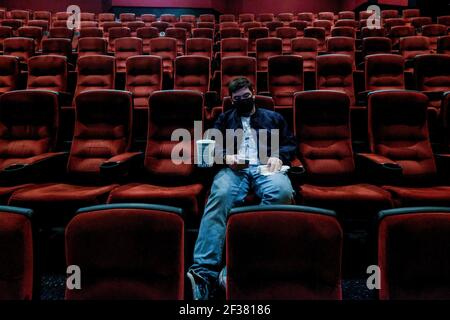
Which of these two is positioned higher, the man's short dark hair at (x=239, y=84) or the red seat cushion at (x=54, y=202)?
the man's short dark hair at (x=239, y=84)

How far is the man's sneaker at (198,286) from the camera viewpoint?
0.85 metres

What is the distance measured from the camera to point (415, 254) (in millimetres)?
603

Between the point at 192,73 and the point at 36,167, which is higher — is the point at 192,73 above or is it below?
above

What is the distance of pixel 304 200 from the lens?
111cm

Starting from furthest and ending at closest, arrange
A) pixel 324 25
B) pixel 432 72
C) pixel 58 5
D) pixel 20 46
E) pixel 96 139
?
pixel 58 5 → pixel 324 25 → pixel 20 46 → pixel 432 72 → pixel 96 139

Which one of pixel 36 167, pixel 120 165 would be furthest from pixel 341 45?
pixel 36 167

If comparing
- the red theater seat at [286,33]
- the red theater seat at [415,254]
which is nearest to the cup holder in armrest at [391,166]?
the red theater seat at [415,254]

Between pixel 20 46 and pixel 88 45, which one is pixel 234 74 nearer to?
pixel 88 45

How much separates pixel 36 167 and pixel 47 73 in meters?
0.94

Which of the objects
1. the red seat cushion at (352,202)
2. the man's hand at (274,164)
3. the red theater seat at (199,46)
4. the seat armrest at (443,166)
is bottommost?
the red seat cushion at (352,202)

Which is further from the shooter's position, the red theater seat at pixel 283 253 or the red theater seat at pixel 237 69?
the red theater seat at pixel 237 69

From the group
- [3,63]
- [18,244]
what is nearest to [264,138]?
[18,244]

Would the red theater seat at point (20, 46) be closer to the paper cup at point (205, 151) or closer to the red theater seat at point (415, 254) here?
the paper cup at point (205, 151)

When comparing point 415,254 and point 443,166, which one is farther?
point 443,166
